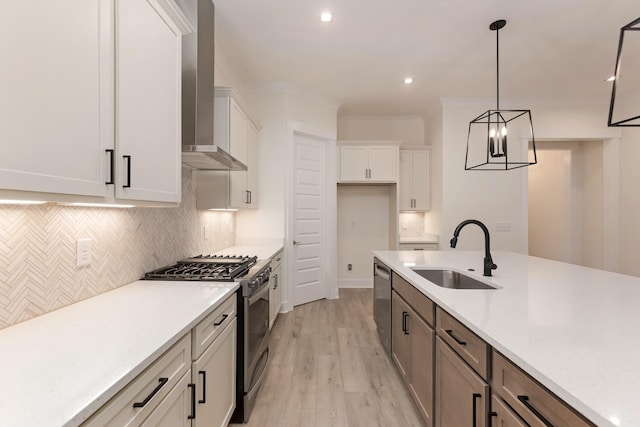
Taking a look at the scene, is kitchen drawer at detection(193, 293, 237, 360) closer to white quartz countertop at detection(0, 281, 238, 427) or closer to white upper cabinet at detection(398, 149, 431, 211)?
white quartz countertop at detection(0, 281, 238, 427)

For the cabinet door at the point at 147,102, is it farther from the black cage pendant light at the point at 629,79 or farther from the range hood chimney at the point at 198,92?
the black cage pendant light at the point at 629,79

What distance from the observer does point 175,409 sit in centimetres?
112

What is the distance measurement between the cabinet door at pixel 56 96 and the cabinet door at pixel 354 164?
3.92 meters

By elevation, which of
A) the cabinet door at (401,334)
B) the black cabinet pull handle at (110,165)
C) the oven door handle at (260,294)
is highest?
the black cabinet pull handle at (110,165)

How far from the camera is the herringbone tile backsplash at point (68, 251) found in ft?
3.60

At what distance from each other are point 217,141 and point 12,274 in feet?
5.51

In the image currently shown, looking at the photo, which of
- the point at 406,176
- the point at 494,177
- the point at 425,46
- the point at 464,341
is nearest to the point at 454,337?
the point at 464,341

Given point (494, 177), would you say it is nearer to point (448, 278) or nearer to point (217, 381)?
point (448, 278)

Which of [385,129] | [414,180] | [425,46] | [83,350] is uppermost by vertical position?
A: [425,46]

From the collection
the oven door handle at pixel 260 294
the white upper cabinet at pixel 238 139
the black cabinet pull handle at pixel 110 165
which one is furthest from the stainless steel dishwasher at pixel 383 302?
the black cabinet pull handle at pixel 110 165

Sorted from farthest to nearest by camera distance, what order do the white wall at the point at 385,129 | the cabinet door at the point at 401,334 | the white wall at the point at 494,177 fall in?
the white wall at the point at 385,129
the white wall at the point at 494,177
the cabinet door at the point at 401,334

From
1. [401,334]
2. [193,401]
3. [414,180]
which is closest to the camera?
[193,401]

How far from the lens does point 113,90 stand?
44.9 inches

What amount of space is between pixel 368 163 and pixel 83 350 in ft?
14.5
